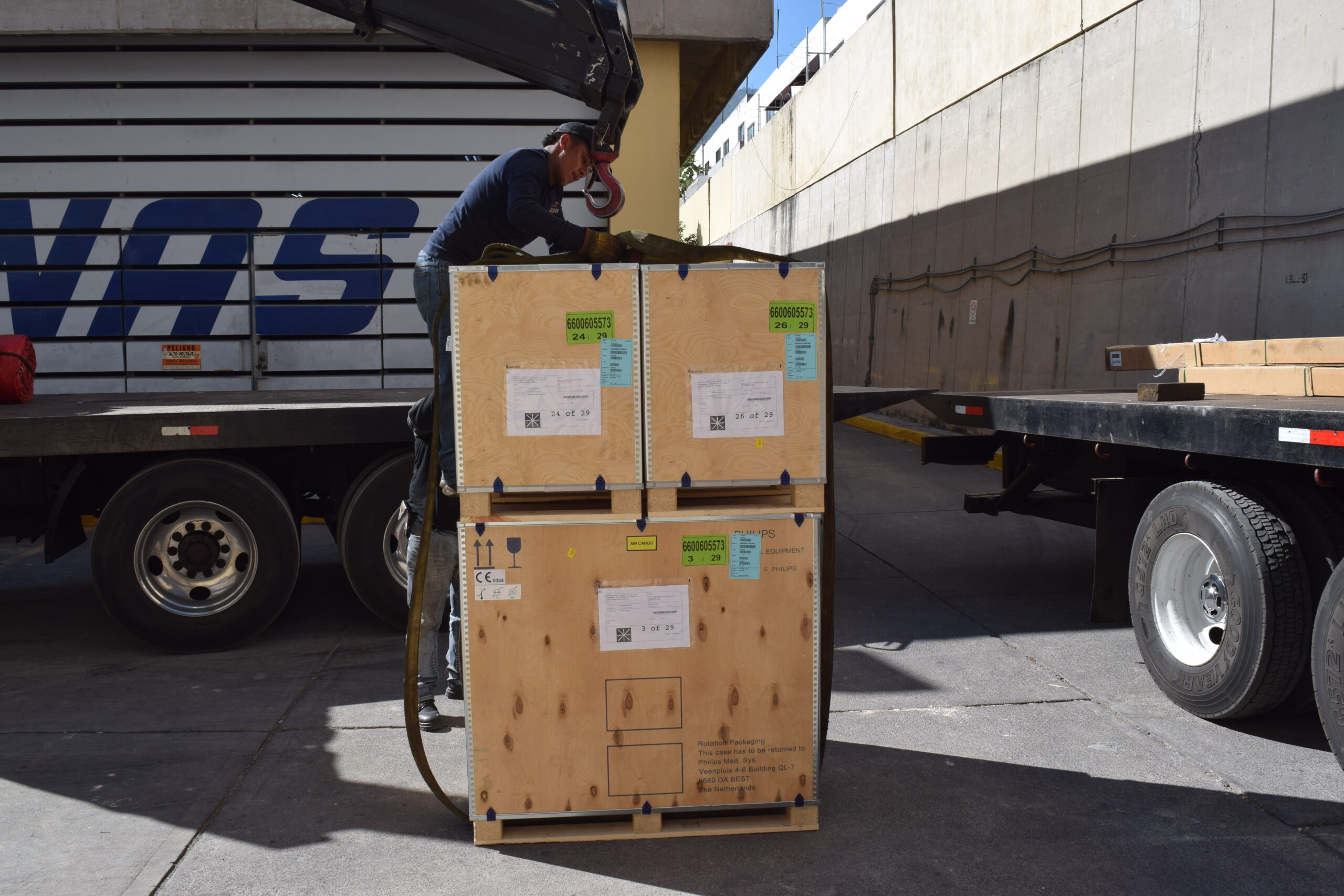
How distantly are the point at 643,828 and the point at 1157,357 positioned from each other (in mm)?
4429

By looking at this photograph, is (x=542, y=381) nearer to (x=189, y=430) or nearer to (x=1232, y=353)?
(x=189, y=430)

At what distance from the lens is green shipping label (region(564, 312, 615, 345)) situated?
3.17 metres

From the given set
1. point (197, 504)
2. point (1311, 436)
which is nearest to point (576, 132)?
point (197, 504)

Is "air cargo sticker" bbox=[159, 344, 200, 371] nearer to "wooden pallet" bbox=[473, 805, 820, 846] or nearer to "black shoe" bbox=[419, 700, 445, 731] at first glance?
"black shoe" bbox=[419, 700, 445, 731]

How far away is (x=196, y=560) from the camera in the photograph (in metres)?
5.24

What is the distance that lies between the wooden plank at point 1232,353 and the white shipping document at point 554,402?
3.69m

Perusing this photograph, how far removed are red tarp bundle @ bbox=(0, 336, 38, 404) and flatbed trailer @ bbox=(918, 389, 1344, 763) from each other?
18.6 ft

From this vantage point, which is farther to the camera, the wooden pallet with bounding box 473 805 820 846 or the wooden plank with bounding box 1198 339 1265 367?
the wooden plank with bounding box 1198 339 1265 367

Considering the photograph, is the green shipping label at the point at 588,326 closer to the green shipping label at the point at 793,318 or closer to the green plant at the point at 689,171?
the green shipping label at the point at 793,318

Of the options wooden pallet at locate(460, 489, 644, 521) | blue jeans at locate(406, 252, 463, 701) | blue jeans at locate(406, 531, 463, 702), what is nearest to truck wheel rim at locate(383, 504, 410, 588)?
blue jeans at locate(406, 252, 463, 701)

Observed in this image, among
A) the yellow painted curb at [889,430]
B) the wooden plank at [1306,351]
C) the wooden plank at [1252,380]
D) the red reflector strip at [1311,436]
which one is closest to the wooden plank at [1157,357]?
the wooden plank at [1252,380]

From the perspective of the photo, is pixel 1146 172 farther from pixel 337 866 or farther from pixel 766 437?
pixel 337 866

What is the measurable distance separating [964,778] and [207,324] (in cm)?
752

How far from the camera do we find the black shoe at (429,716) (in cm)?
414
